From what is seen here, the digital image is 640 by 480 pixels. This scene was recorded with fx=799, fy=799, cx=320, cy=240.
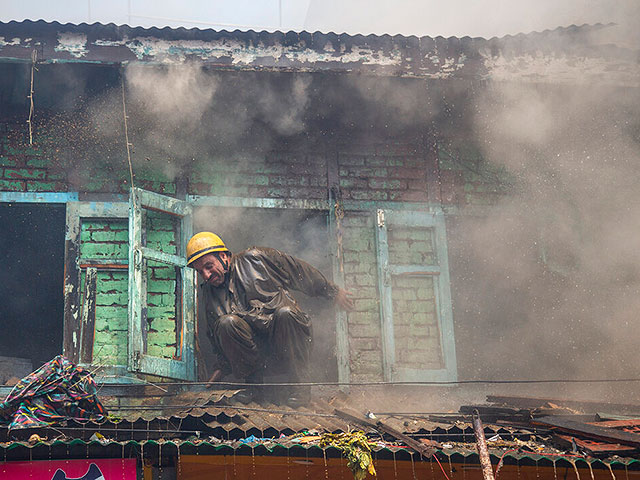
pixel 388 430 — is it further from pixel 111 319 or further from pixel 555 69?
pixel 555 69

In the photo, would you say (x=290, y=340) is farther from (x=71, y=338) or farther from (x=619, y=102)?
(x=619, y=102)

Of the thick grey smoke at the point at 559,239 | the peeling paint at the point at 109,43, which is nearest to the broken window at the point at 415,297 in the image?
the thick grey smoke at the point at 559,239

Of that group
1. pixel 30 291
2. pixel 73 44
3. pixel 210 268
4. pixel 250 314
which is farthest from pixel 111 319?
pixel 30 291

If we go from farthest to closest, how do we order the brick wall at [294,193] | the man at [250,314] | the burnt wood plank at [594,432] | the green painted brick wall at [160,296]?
the brick wall at [294,193] < the green painted brick wall at [160,296] < the man at [250,314] < the burnt wood plank at [594,432]

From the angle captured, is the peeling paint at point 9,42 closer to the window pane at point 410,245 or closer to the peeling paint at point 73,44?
the peeling paint at point 73,44

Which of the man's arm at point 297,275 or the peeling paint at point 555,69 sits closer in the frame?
the man's arm at point 297,275

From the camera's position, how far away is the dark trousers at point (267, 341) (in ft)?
24.6

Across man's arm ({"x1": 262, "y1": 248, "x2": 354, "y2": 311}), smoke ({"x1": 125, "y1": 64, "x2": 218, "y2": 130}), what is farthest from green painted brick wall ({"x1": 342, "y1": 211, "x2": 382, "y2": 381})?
smoke ({"x1": 125, "y1": 64, "x2": 218, "y2": 130})

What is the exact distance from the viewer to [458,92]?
8641mm

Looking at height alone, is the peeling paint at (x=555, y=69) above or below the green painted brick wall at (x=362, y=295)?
above

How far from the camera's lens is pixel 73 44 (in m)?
7.71

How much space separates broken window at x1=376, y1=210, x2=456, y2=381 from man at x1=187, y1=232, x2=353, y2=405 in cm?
110

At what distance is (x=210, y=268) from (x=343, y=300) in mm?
1465

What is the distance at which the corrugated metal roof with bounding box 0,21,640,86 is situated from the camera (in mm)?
7684
